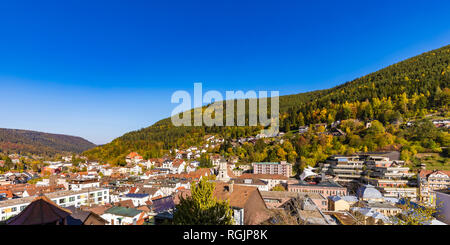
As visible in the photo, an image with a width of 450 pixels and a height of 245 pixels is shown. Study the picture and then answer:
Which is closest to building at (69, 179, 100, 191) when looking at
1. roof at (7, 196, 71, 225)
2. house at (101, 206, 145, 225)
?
house at (101, 206, 145, 225)

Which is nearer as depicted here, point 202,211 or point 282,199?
point 202,211

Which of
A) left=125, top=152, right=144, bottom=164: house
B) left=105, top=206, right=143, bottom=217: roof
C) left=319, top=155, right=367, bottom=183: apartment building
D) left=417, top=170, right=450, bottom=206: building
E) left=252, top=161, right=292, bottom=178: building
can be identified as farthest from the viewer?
left=125, top=152, right=144, bottom=164: house

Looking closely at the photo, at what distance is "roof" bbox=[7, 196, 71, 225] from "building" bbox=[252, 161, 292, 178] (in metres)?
40.5

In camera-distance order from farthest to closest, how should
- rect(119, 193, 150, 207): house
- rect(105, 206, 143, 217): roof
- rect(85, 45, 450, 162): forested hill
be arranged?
rect(85, 45, 450, 162): forested hill < rect(119, 193, 150, 207): house < rect(105, 206, 143, 217): roof

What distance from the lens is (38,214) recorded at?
8.27m

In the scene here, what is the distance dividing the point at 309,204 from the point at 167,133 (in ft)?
293

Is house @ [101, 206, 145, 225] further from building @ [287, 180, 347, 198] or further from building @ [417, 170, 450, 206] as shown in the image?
building @ [417, 170, 450, 206]

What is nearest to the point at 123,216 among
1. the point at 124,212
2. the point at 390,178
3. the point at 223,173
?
the point at 124,212

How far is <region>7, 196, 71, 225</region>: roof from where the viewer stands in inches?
320

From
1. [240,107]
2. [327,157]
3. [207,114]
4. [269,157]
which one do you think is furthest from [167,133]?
[327,157]

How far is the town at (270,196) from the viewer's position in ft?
42.9

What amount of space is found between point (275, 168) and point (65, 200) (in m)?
35.4

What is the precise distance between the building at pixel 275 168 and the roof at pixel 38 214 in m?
40.5

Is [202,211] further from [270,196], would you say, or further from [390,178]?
[390,178]
